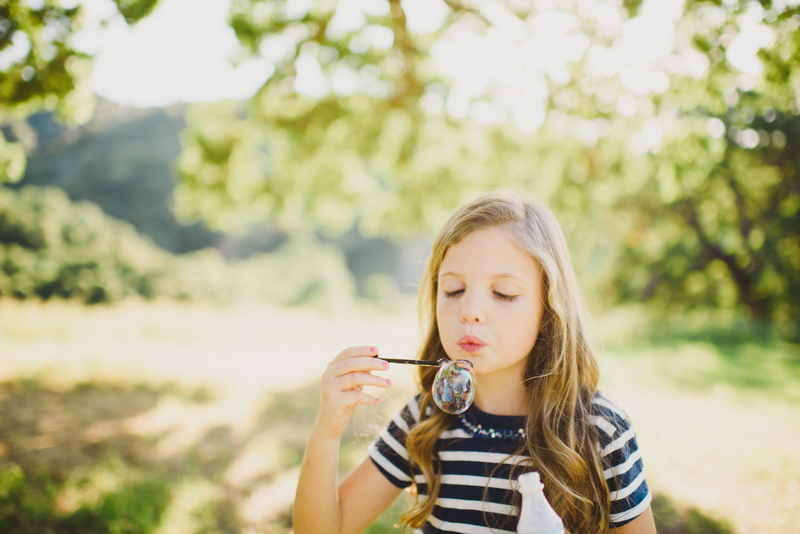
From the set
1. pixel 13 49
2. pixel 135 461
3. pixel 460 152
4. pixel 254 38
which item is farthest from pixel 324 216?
pixel 135 461

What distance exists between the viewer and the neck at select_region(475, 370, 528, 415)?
1503 mm

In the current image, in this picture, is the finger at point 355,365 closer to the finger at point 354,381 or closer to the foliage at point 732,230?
the finger at point 354,381

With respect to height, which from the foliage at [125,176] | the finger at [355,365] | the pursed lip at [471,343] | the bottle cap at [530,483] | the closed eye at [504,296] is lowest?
the bottle cap at [530,483]

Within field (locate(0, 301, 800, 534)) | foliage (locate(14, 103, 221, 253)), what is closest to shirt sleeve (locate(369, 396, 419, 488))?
field (locate(0, 301, 800, 534))

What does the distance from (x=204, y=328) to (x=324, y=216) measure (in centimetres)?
390

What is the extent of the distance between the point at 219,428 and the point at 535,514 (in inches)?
167

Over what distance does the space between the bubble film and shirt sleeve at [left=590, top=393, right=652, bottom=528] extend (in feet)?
1.38

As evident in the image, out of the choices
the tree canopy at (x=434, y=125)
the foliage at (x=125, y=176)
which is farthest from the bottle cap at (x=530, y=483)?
the foliage at (x=125, y=176)

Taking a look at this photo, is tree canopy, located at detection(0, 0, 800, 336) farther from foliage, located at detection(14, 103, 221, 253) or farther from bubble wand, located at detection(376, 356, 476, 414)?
foliage, located at detection(14, 103, 221, 253)

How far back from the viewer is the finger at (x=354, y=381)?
130 centimetres

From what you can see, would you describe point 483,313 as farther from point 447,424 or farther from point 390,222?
point 390,222

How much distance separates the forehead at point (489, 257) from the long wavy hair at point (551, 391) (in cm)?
2

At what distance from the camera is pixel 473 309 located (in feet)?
4.27

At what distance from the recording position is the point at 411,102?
639cm
